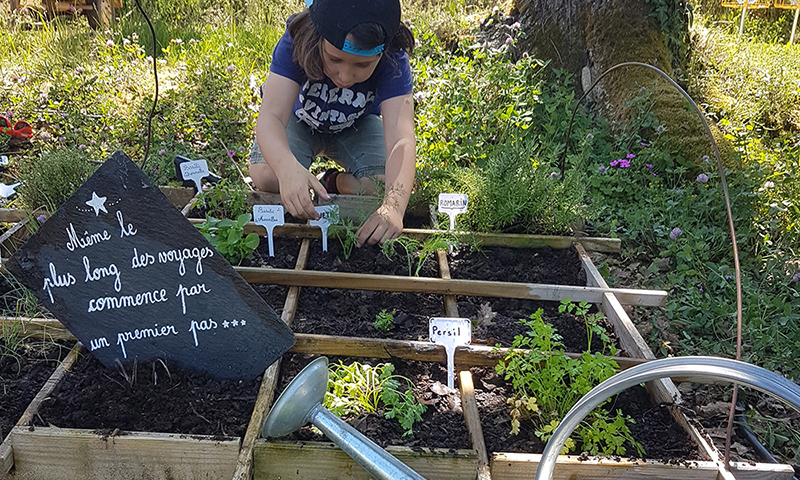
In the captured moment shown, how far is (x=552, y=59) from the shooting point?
459cm

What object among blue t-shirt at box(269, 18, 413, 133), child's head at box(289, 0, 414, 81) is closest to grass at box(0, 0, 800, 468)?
blue t-shirt at box(269, 18, 413, 133)

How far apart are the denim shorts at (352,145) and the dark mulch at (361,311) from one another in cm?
91

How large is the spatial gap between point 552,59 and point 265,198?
2725mm

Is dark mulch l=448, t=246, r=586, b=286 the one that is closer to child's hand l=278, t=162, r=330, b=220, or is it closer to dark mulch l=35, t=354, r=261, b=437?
child's hand l=278, t=162, r=330, b=220

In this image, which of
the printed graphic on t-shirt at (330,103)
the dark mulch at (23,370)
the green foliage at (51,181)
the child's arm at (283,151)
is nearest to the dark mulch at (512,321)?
the child's arm at (283,151)

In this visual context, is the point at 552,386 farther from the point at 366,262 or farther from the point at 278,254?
the point at 278,254

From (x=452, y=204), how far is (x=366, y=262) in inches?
17.9

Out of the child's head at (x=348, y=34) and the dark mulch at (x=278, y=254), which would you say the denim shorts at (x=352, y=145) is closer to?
the dark mulch at (x=278, y=254)

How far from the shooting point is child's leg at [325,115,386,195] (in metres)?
3.06

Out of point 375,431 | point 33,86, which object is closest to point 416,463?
point 375,431

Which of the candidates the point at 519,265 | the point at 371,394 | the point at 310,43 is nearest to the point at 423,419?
the point at 371,394

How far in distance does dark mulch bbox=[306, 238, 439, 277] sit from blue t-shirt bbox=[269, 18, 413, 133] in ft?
2.29

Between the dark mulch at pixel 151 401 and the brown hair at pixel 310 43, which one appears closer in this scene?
the dark mulch at pixel 151 401

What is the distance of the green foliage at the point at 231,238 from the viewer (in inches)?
94.7
